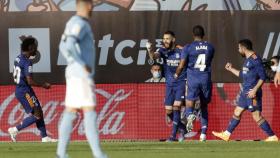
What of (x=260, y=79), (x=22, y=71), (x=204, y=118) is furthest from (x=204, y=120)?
(x=22, y=71)

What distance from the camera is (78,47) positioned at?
11.6 m

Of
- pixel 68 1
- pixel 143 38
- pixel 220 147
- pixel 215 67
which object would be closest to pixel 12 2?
pixel 68 1

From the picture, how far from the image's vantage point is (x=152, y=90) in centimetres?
2273

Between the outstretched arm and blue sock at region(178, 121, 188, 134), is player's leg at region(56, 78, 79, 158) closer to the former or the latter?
the outstretched arm

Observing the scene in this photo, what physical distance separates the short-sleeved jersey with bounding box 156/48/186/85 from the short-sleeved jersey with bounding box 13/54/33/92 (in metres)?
2.77

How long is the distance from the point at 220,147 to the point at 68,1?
8.56 m

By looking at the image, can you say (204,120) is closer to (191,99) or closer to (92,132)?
(191,99)

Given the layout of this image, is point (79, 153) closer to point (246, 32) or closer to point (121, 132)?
point (121, 132)

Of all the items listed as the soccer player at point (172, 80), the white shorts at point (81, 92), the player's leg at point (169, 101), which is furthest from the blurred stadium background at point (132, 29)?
the white shorts at point (81, 92)

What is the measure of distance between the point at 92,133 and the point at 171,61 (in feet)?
30.4

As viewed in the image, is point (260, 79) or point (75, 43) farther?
point (260, 79)

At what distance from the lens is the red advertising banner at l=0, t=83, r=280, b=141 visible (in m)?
22.5

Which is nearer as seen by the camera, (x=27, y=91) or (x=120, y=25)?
(x=27, y=91)

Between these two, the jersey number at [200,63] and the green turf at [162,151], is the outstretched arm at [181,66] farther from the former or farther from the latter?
the green turf at [162,151]
